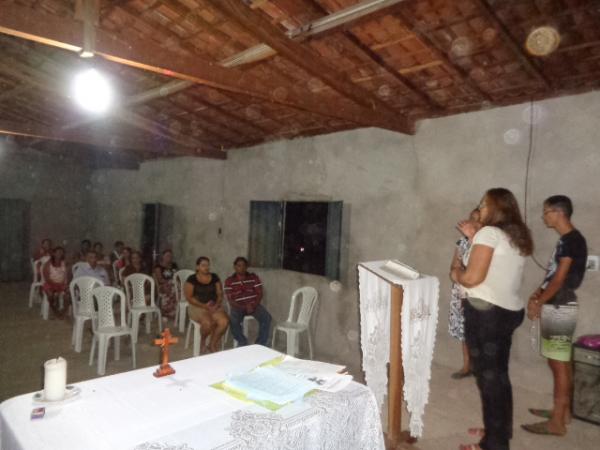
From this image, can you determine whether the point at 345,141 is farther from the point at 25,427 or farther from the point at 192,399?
the point at 25,427

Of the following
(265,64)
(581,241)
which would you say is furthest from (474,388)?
(265,64)

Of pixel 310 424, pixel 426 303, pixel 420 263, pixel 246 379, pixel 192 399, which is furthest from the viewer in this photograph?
pixel 420 263

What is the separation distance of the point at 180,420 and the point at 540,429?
9.72ft

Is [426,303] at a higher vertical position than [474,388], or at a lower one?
higher

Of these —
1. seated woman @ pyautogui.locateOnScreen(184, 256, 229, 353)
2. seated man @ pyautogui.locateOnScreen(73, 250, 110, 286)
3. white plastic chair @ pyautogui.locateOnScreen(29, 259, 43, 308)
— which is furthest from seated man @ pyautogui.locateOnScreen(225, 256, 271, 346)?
white plastic chair @ pyautogui.locateOnScreen(29, 259, 43, 308)

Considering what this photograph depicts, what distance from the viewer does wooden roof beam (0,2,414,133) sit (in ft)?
7.89

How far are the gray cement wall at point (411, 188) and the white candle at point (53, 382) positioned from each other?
149 inches

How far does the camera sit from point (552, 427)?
330cm

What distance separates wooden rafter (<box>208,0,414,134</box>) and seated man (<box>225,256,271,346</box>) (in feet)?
7.91

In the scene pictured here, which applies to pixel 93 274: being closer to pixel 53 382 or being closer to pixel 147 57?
pixel 147 57

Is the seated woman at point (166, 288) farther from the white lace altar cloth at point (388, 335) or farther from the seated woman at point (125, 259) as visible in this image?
the white lace altar cloth at point (388, 335)

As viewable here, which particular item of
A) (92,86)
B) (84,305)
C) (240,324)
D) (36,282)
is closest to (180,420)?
(240,324)

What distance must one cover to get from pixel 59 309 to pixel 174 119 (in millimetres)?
3493

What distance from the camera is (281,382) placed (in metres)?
1.94
